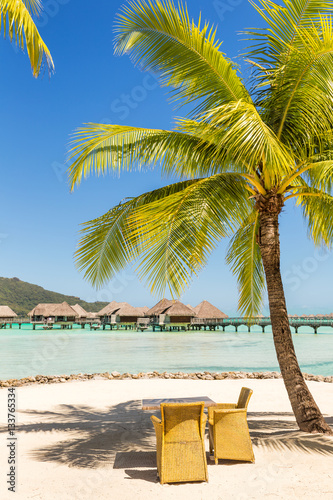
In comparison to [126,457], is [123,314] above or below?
below

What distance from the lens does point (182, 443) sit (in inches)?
148

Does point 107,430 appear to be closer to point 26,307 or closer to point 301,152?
point 301,152

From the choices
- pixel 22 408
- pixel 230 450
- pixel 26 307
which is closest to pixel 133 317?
pixel 26 307

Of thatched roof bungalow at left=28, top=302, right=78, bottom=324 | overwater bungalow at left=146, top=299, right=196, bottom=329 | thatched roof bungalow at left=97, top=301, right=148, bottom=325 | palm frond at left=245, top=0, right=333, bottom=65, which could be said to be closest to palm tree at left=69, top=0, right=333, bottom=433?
palm frond at left=245, top=0, right=333, bottom=65

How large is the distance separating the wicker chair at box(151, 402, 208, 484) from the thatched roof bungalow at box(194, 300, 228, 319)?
2030 inches

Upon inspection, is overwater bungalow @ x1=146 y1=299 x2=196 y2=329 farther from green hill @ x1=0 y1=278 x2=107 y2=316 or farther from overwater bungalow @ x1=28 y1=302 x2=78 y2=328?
green hill @ x1=0 y1=278 x2=107 y2=316

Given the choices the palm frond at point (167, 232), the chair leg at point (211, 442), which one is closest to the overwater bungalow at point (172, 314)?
the palm frond at point (167, 232)

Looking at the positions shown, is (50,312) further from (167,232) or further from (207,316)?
(167,232)

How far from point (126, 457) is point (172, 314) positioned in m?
49.3

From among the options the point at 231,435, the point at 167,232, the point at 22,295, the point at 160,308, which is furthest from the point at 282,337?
the point at 22,295

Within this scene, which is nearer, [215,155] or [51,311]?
[215,155]

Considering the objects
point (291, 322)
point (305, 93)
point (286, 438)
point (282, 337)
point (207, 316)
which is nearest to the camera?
point (305, 93)

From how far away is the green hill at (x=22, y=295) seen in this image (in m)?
89.2

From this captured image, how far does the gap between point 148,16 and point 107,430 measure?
5627 millimetres
